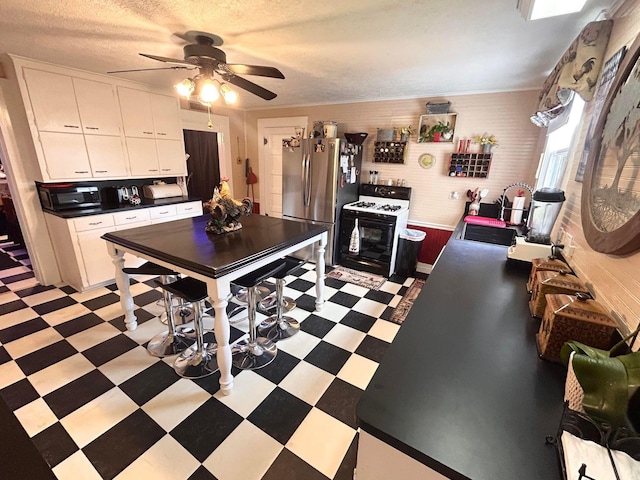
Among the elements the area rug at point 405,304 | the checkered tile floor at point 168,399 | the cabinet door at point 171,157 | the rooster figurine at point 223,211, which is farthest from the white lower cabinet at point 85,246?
the area rug at point 405,304

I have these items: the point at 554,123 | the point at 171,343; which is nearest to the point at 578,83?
the point at 554,123

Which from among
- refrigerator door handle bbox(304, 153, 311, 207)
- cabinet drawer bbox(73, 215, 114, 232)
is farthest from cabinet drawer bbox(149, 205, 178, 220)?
refrigerator door handle bbox(304, 153, 311, 207)

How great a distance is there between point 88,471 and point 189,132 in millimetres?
4194

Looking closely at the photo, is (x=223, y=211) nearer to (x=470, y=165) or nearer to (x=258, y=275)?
(x=258, y=275)

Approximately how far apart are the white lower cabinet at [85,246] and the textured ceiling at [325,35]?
1.52m

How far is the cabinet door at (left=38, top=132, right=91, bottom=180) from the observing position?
2697mm

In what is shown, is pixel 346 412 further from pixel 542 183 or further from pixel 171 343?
pixel 542 183

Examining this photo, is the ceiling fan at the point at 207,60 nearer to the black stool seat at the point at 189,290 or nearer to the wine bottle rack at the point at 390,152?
the black stool seat at the point at 189,290

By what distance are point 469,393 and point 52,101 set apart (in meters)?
4.01

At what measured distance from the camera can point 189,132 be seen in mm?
4270

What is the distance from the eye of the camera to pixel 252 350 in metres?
2.11

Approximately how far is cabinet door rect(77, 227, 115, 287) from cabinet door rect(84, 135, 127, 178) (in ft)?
2.27

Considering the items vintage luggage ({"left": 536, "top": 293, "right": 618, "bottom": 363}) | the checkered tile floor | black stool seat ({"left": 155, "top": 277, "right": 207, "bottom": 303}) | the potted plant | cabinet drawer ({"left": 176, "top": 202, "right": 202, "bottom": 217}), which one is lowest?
the checkered tile floor

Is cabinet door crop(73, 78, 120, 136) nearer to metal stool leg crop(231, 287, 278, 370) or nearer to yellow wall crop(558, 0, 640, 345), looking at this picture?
metal stool leg crop(231, 287, 278, 370)
